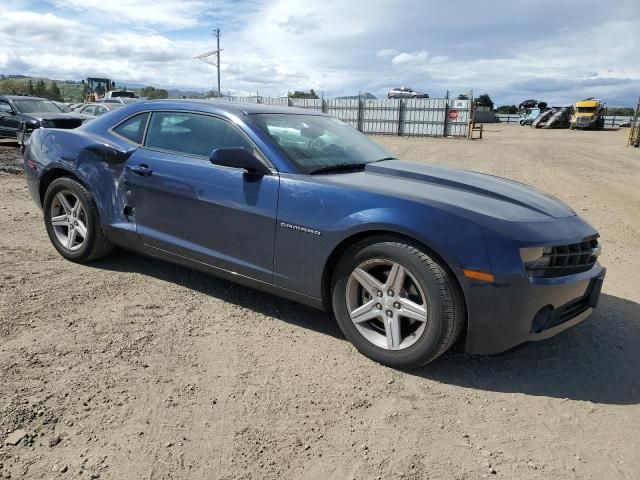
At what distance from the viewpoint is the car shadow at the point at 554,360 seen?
2.96 meters

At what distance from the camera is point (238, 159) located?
3.36 m

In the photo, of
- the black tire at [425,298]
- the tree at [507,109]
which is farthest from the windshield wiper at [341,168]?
the tree at [507,109]

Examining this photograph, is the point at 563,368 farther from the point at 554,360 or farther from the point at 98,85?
the point at 98,85

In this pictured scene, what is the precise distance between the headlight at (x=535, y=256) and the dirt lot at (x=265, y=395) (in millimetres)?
721

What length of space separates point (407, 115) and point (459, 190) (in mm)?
29429

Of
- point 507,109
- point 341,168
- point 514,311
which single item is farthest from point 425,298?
point 507,109

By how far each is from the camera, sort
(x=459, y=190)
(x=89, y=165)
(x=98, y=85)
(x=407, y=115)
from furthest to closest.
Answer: (x=98, y=85) → (x=407, y=115) → (x=89, y=165) → (x=459, y=190)

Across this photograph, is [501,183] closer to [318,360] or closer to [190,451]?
[318,360]

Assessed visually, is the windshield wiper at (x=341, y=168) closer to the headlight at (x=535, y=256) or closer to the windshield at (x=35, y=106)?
the headlight at (x=535, y=256)

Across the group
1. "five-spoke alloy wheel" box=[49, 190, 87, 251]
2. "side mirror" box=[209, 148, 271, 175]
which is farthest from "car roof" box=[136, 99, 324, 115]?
"five-spoke alloy wheel" box=[49, 190, 87, 251]

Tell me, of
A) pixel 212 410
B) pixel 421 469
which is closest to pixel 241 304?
pixel 212 410

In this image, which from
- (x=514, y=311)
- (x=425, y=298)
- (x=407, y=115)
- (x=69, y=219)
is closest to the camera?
(x=514, y=311)

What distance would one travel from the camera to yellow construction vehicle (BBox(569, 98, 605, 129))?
138 ft

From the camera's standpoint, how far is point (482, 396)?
2.85m
